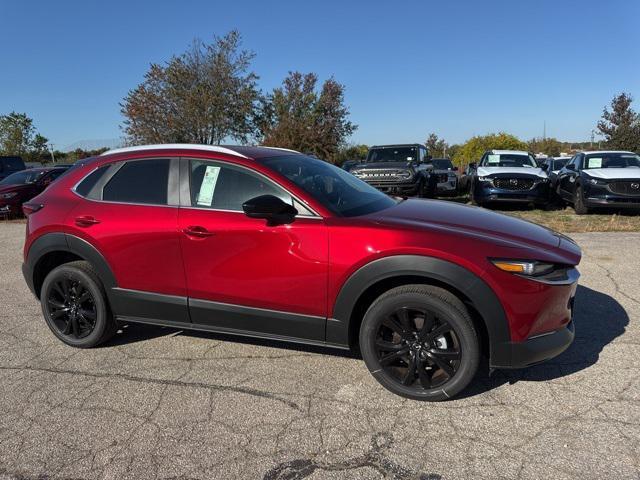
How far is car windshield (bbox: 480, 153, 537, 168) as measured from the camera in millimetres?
13039

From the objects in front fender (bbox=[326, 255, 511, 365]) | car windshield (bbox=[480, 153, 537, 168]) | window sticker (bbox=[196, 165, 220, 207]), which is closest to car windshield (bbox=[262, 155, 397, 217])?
window sticker (bbox=[196, 165, 220, 207])

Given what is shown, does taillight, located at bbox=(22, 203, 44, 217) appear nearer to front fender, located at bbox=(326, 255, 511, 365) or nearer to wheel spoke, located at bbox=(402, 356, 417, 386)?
front fender, located at bbox=(326, 255, 511, 365)

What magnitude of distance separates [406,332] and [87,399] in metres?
2.18

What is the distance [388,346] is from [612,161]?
10.9 metres

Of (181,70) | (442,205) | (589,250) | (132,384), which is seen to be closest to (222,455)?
(132,384)

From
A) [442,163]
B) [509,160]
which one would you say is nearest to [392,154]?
[509,160]

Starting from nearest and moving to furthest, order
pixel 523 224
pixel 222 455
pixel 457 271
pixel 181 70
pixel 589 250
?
pixel 222 455
pixel 457 271
pixel 523 224
pixel 589 250
pixel 181 70

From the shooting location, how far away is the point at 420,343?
3074 millimetres

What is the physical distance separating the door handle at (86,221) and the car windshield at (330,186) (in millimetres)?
1457

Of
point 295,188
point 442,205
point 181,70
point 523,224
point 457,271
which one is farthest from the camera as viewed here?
point 181,70

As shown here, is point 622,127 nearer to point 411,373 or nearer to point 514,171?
point 514,171

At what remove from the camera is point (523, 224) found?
11.9ft

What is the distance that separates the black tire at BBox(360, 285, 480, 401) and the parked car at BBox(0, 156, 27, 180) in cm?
2083

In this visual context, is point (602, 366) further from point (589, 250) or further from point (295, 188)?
point (589, 250)
